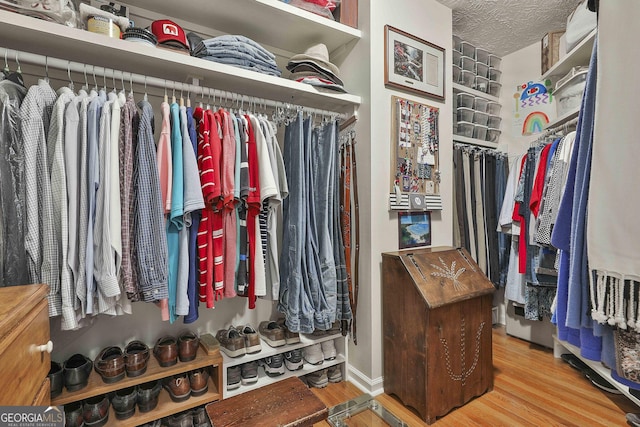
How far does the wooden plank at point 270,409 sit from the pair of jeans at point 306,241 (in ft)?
1.41

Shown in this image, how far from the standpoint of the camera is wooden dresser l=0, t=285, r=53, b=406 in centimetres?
58

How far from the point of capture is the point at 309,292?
1.66 meters

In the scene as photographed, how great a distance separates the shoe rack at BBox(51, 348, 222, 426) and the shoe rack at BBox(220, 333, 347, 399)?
68mm

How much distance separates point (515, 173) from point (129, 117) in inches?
106

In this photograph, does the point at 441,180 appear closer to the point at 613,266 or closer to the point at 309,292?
the point at 309,292

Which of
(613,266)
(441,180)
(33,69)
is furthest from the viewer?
(441,180)

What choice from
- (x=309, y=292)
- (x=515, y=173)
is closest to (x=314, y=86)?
(x=309, y=292)

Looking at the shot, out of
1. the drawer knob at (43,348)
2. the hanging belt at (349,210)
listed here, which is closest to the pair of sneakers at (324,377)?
the hanging belt at (349,210)

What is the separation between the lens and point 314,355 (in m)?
1.87

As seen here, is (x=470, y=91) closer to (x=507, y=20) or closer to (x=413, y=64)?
(x=507, y=20)

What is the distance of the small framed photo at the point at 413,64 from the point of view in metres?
1.88

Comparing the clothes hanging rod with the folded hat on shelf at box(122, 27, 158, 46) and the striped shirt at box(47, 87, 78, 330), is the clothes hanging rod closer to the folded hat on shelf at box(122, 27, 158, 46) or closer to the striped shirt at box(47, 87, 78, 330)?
the folded hat on shelf at box(122, 27, 158, 46)

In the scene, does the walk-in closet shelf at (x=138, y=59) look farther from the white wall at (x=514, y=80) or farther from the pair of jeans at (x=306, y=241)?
the white wall at (x=514, y=80)

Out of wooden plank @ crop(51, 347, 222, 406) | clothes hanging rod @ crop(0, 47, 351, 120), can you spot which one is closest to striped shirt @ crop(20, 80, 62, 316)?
clothes hanging rod @ crop(0, 47, 351, 120)
